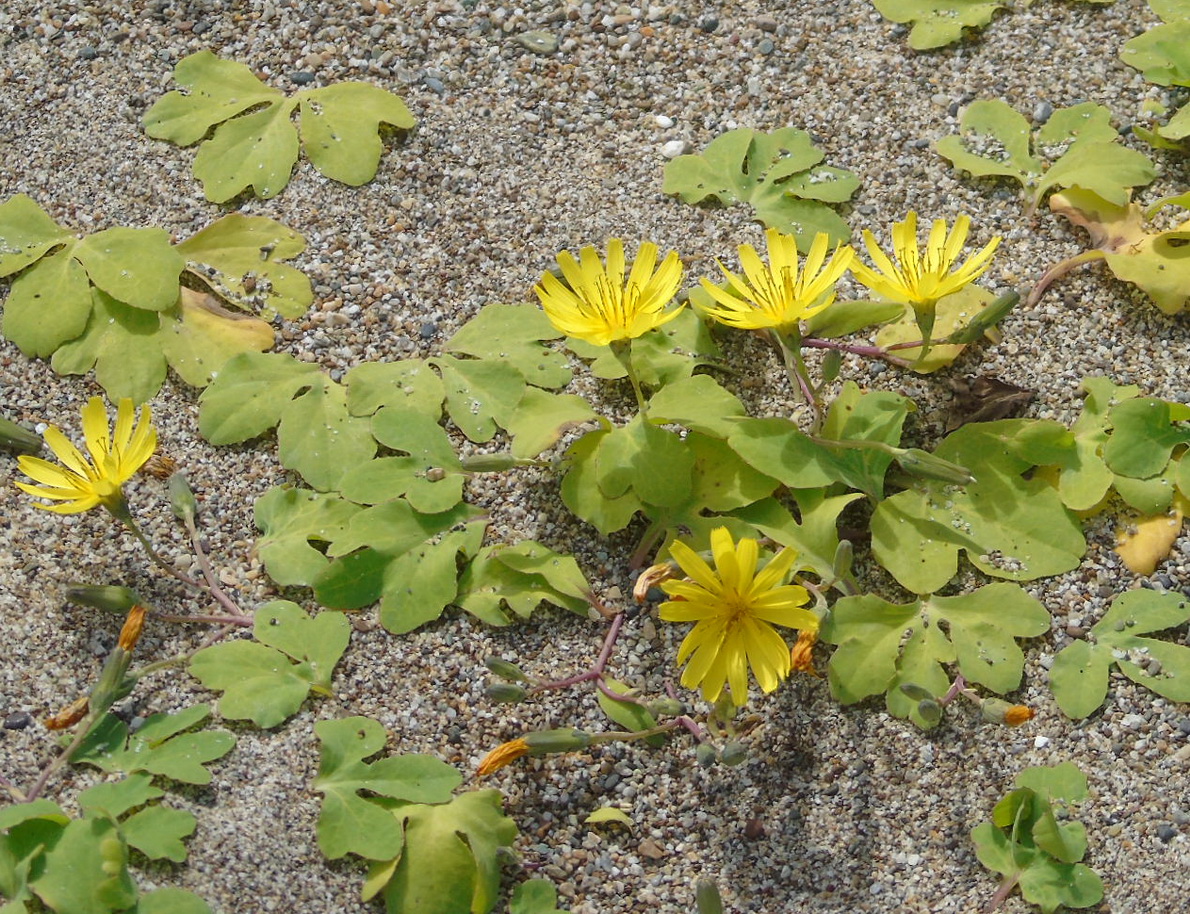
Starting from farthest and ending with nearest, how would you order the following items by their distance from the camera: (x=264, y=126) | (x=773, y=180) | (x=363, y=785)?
1. (x=264, y=126)
2. (x=773, y=180)
3. (x=363, y=785)

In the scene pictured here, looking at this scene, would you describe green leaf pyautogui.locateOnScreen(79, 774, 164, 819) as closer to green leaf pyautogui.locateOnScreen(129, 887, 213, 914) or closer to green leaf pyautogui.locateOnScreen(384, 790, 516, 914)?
green leaf pyautogui.locateOnScreen(129, 887, 213, 914)

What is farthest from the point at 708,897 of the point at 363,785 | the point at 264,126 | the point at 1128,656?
the point at 264,126

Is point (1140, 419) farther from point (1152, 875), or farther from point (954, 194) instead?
point (1152, 875)

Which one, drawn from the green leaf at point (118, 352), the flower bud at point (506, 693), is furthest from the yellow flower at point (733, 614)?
the green leaf at point (118, 352)

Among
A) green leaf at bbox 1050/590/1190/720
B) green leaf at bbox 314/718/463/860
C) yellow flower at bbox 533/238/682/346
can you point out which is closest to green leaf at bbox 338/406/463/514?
yellow flower at bbox 533/238/682/346

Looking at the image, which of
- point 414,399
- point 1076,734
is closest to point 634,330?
point 414,399

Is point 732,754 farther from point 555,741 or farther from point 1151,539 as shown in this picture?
point 1151,539

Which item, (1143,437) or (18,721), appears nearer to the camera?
(18,721)
